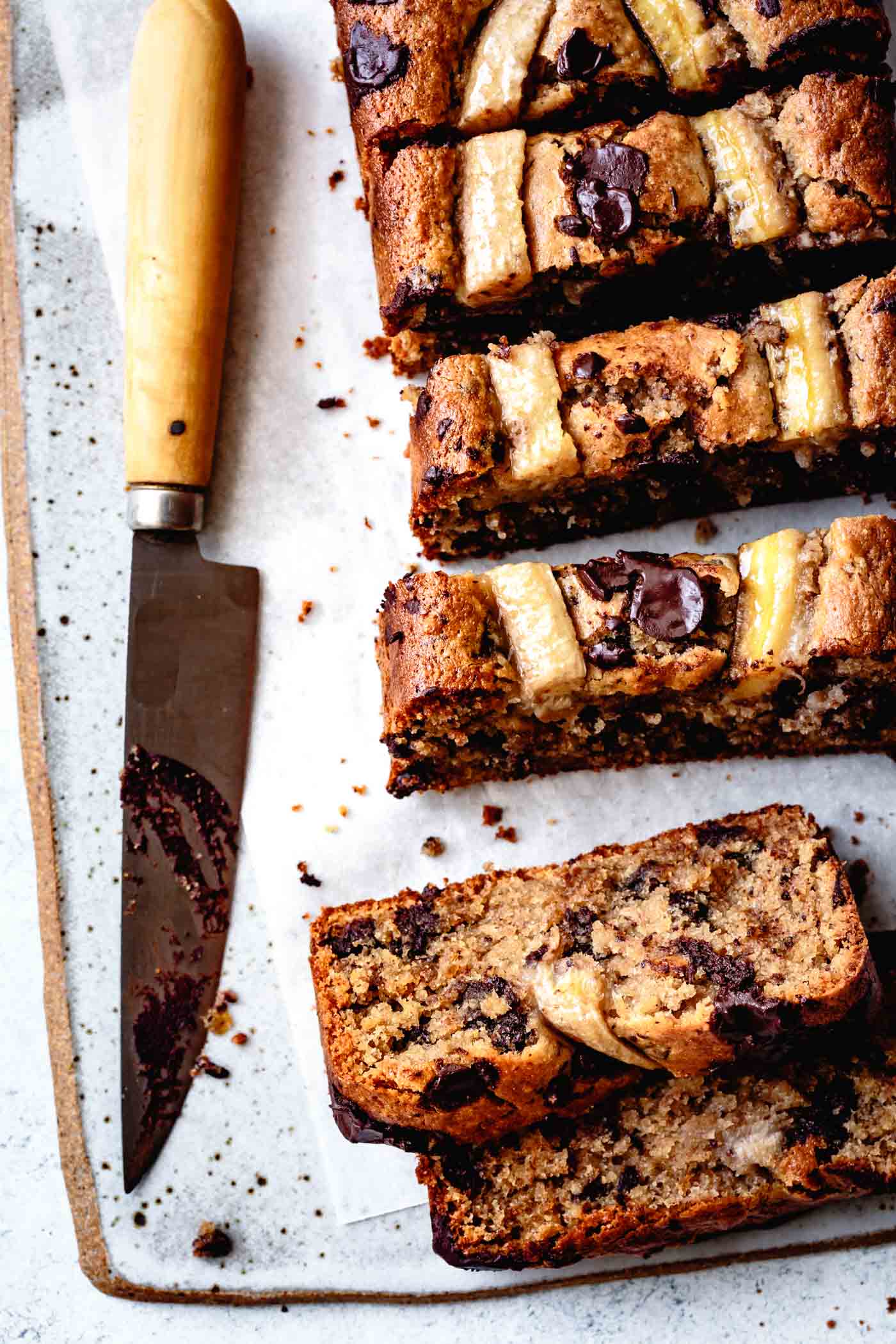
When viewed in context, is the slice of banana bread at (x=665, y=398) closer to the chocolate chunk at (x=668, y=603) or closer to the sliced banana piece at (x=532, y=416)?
the sliced banana piece at (x=532, y=416)

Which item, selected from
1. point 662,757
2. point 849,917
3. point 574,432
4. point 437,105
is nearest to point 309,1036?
point 662,757

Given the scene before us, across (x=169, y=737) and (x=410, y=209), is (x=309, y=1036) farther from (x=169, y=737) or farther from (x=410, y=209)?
(x=410, y=209)

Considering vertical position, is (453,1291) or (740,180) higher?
(740,180)

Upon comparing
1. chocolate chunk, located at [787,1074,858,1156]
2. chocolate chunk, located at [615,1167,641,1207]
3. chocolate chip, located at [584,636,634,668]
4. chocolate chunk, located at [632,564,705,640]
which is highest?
chocolate chunk, located at [632,564,705,640]

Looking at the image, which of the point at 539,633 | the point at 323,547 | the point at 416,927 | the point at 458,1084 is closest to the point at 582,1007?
the point at 458,1084

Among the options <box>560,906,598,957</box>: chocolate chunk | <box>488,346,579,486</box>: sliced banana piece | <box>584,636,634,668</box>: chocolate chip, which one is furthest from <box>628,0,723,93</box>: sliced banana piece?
<box>560,906,598,957</box>: chocolate chunk

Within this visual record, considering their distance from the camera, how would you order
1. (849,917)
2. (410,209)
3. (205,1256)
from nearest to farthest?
(849,917) < (410,209) < (205,1256)

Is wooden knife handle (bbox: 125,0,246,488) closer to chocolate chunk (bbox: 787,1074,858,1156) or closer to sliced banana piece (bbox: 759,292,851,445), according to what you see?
sliced banana piece (bbox: 759,292,851,445)
